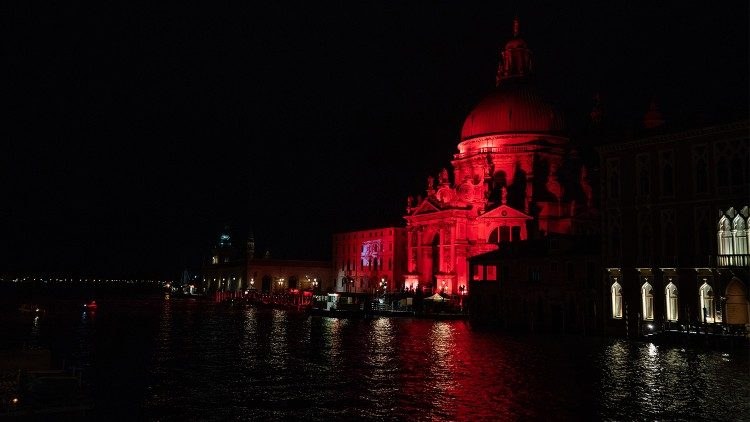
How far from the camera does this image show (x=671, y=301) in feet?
143

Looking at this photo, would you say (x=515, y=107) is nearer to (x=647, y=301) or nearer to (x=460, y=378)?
(x=647, y=301)

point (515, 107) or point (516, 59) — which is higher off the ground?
point (516, 59)

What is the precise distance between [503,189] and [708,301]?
133 ft

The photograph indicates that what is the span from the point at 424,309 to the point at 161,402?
5138 centimetres

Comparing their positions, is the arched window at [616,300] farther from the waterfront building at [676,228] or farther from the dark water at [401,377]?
the dark water at [401,377]

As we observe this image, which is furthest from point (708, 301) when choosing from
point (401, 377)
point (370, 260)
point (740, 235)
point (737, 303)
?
point (370, 260)

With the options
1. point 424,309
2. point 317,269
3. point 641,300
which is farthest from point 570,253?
point 317,269

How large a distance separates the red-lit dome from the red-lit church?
0.11 m

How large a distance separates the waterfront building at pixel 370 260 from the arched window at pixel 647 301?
50755mm

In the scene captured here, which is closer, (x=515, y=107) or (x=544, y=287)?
(x=544, y=287)

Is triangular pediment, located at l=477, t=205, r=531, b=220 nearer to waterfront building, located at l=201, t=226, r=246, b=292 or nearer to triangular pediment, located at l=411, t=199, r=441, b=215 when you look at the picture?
triangular pediment, located at l=411, t=199, r=441, b=215

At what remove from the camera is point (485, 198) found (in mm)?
85000

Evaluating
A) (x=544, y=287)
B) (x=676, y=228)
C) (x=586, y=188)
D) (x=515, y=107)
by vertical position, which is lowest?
(x=544, y=287)

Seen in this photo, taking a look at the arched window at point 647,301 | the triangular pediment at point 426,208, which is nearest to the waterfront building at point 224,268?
the triangular pediment at point 426,208
